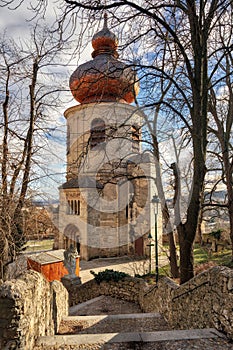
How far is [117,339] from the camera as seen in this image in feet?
12.0

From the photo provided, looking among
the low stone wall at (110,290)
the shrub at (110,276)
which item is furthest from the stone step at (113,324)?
the shrub at (110,276)

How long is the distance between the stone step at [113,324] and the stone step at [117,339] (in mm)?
2224

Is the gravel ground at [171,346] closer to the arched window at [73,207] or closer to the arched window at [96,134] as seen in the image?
the arched window at [96,134]

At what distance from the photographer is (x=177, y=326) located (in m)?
5.37

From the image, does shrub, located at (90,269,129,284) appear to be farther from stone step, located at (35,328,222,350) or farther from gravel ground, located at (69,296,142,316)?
stone step, located at (35,328,222,350)

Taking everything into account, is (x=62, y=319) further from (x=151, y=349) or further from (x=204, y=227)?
(x=204, y=227)

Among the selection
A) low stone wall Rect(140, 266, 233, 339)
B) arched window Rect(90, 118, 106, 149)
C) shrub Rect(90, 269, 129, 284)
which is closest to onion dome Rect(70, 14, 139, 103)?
arched window Rect(90, 118, 106, 149)

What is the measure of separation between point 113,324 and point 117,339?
3001 mm

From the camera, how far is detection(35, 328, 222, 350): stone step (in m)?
3.51

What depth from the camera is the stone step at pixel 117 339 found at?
3.51 m

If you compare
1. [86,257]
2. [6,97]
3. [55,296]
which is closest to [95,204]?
[86,257]

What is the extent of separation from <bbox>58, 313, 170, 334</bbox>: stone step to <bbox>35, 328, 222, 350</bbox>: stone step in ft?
7.30

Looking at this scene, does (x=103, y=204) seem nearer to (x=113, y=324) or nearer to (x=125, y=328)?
(x=113, y=324)

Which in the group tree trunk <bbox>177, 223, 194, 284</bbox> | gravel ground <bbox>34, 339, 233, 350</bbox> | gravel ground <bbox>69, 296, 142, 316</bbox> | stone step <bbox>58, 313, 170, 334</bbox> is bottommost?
gravel ground <bbox>69, 296, 142, 316</bbox>
